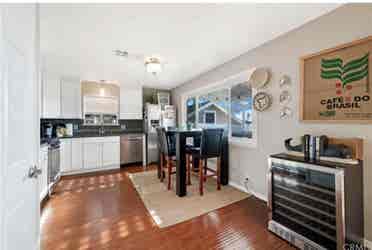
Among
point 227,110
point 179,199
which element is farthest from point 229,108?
point 179,199

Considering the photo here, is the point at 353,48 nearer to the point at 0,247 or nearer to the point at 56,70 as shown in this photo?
the point at 0,247

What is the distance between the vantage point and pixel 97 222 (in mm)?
2117

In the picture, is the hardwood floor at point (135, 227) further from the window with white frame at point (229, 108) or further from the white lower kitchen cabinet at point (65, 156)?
the white lower kitchen cabinet at point (65, 156)

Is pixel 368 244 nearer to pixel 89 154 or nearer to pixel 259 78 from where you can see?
pixel 259 78

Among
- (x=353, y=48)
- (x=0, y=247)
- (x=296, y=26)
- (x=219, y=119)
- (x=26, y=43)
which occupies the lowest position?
(x=0, y=247)

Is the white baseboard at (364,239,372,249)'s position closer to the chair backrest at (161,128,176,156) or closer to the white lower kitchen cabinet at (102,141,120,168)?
the chair backrest at (161,128,176,156)

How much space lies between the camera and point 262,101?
8.55 ft

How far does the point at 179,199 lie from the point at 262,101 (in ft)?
6.63

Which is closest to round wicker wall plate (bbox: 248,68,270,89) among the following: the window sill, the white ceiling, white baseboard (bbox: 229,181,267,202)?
the white ceiling

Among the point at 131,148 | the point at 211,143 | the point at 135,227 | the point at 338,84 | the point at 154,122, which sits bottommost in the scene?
the point at 135,227

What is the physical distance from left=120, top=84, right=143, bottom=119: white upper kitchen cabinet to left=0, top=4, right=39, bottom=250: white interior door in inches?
Result: 144

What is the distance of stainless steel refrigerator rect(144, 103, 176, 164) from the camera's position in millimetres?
5121

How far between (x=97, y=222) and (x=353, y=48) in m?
3.46

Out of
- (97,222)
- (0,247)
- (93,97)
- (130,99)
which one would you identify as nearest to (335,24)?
(0,247)
